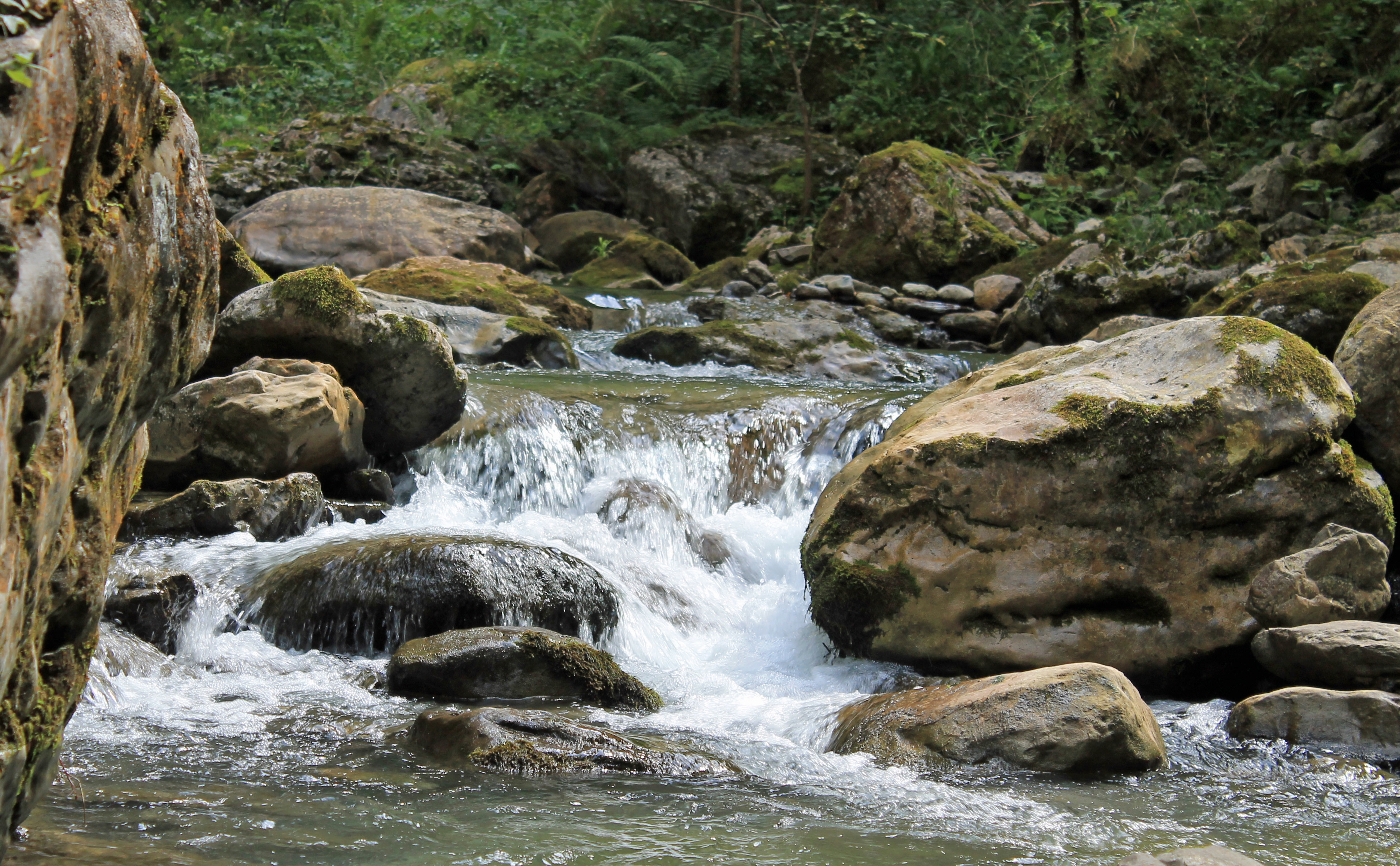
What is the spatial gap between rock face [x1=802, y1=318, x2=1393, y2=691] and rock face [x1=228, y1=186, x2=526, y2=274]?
10044 millimetres

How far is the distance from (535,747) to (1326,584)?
12.0 ft

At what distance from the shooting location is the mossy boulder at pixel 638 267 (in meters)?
16.4

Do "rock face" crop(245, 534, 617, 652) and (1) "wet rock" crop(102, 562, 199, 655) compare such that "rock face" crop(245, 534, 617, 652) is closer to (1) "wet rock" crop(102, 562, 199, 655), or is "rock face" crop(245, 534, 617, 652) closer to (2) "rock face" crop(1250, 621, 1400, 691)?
(1) "wet rock" crop(102, 562, 199, 655)

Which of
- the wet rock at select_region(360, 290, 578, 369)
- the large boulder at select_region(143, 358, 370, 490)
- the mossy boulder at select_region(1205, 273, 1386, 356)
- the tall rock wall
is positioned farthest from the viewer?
the wet rock at select_region(360, 290, 578, 369)

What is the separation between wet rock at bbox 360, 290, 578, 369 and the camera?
1102 centimetres

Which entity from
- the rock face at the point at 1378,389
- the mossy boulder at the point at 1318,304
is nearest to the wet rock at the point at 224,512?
the rock face at the point at 1378,389

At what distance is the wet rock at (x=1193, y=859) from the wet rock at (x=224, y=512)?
5.19 metres

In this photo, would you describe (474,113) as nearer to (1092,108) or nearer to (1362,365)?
(1092,108)

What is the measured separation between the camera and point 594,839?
3.15m

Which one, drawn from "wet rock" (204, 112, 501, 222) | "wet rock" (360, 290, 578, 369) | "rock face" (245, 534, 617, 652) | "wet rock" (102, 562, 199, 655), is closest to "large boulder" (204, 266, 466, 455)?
"rock face" (245, 534, 617, 652)

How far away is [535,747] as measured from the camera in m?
3.96

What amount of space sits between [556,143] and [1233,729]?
17802mm

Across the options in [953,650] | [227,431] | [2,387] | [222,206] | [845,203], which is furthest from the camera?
[222,206]

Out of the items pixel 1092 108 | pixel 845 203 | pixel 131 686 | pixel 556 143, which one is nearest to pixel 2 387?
pixel 131 686
